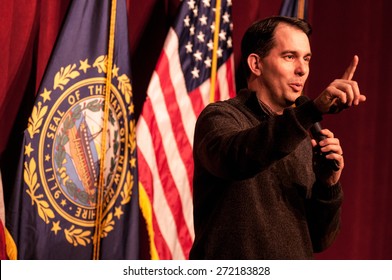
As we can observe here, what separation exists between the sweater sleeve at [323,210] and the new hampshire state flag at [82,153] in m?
1.10

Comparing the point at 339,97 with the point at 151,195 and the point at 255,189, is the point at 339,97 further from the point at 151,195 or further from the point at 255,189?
the point at 151,195

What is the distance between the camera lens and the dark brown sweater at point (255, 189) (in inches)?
53.2

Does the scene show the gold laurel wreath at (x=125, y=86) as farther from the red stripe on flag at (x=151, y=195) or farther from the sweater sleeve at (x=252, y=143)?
the sweater sleeve at (x=252, y=143)

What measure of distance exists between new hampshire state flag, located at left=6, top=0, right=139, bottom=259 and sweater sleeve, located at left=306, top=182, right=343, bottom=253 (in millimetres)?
1104

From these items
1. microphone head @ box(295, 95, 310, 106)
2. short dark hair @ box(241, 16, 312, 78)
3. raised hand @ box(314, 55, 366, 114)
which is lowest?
raised hand @ box(314, 55, 366, 114)

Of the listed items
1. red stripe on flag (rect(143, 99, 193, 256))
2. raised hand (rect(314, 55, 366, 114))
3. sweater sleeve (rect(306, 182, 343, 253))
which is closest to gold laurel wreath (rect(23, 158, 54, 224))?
red stripe on flag (rect(143, 99, 193, 256))

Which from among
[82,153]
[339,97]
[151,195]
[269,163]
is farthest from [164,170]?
[339,97]

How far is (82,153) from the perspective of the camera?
8.43ft

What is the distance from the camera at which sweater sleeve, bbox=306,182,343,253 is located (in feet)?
5.48

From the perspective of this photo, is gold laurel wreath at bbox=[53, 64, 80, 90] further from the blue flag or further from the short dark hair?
the blue flag

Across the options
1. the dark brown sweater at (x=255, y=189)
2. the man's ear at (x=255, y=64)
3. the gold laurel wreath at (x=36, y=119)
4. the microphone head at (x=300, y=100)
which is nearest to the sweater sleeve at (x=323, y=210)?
the dark brown sweater at (x=255, y=189)

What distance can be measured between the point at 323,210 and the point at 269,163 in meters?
0.38
